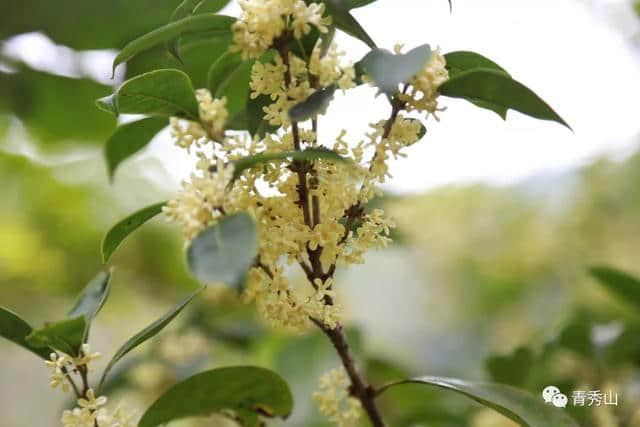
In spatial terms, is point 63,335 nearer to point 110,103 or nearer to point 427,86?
point 110,103

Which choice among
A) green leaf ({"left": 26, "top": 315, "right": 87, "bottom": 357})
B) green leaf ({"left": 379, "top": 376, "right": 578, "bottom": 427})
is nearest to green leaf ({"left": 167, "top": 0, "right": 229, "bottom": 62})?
green leaf ({"left": 26, "top": 315, "right": 87, "bottom": 357})

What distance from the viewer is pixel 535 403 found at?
658mm

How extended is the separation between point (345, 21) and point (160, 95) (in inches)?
5.7

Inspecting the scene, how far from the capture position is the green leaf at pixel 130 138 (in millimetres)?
720

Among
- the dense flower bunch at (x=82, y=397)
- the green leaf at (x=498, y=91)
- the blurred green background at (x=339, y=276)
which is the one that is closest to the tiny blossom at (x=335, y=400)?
the dense flower bunch at (x=82, y=397)

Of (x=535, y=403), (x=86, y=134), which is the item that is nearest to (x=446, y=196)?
(x=86, y=134)

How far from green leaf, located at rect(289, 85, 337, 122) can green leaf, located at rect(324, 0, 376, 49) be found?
2.5 inches

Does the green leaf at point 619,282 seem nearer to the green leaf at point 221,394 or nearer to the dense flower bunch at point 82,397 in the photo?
the green leaf at point 221,394

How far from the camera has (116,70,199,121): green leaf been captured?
0.55 meters

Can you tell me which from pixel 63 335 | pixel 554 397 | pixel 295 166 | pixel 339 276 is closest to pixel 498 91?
pixel 295 166

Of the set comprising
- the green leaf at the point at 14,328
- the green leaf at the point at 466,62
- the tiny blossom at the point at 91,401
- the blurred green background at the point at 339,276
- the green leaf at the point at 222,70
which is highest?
the blurred green background at the point at 339,276

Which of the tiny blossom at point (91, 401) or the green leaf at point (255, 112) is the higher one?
the green leaf at point (255, 112)

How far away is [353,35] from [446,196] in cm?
131

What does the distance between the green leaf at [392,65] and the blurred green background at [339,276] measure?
60cm
